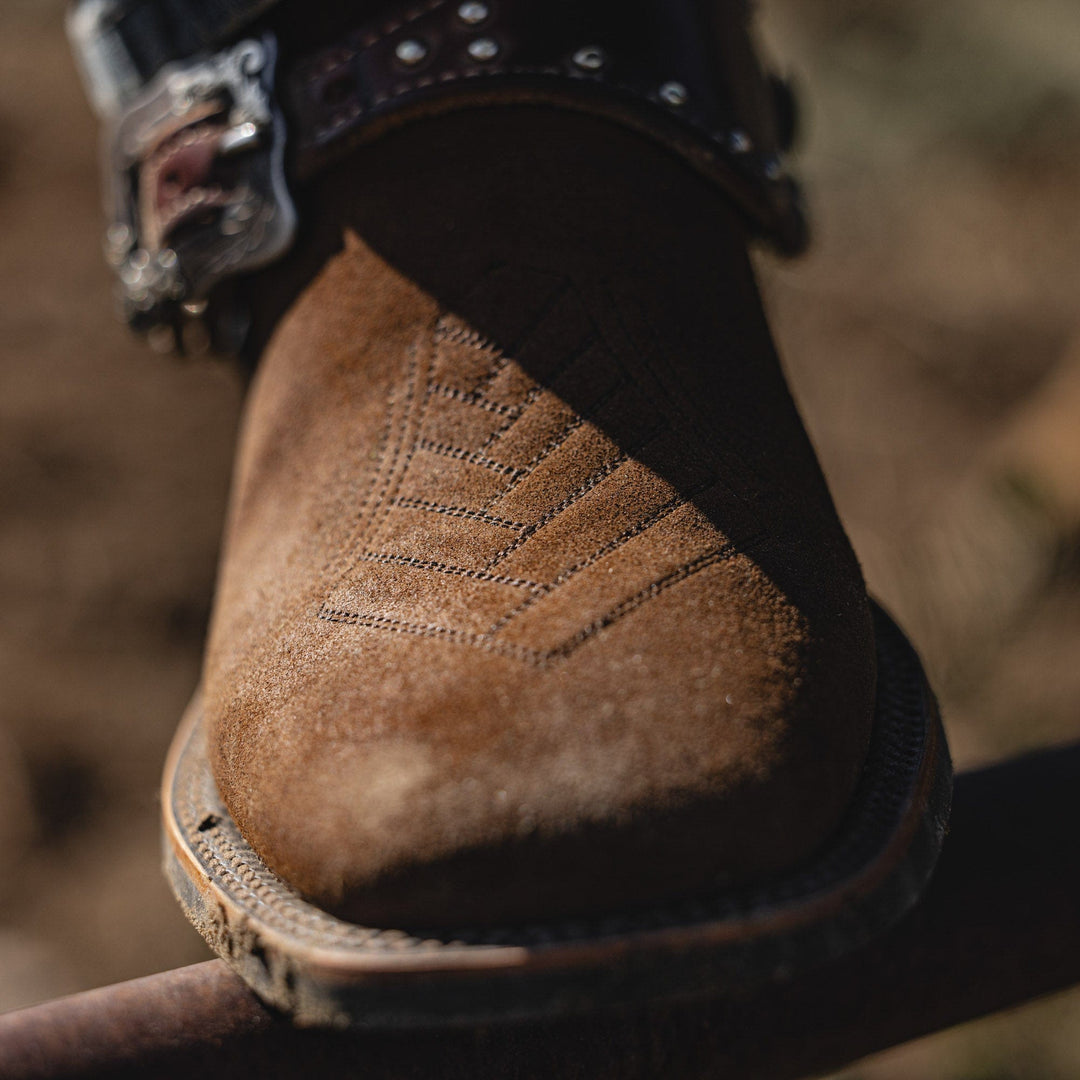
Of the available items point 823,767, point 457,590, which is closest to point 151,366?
point 457,590

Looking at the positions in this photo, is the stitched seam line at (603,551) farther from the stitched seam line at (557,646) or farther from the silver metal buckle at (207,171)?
the silver metal buckle at (207,171)

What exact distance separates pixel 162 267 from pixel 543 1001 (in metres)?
0.64

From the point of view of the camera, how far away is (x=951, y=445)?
2.09 meters

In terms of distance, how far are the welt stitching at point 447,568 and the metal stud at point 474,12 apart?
0.37m

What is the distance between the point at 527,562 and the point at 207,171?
1.37ft

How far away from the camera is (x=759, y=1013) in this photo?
59 centimetres

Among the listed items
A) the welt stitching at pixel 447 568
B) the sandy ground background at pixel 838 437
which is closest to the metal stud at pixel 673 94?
the welt stitching at pixel 447 568

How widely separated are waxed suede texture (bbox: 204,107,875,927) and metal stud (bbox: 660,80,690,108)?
0.11ft

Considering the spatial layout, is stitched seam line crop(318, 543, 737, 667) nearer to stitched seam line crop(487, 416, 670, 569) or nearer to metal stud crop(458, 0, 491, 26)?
stitched seam line crop(487, 416, 670, 569)

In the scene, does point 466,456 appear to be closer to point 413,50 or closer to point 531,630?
point 531,630

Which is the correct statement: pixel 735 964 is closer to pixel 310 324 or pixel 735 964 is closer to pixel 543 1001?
pixel 543 1001

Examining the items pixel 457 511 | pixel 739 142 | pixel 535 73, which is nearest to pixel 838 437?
pixel 739 142

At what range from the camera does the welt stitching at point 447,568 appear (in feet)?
1.97

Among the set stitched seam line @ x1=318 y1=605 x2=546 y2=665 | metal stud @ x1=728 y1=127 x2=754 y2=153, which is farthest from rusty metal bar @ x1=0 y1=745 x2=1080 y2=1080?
metal stud @ x1=728 y1=127 x2=754 y2=153
